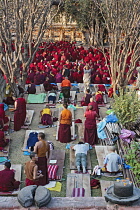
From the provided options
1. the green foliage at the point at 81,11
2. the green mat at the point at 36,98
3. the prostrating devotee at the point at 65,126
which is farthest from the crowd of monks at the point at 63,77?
the green foliage at the point at 81,11

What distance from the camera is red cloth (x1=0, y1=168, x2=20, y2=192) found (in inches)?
396

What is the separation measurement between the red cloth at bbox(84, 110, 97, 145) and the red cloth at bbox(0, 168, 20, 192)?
3.84m

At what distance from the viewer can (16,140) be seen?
45.6ft

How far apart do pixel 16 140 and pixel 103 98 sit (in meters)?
5.82

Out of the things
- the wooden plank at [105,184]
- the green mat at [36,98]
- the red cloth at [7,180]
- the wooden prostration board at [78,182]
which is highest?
the red cloth at [7,180]

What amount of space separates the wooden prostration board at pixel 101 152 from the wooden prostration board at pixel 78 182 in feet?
3.23

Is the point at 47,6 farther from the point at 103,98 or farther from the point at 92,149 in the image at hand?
the point at 92,149

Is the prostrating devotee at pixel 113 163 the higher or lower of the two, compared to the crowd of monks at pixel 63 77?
higher

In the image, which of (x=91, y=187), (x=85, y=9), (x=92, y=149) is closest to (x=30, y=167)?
(x=91, y=187)

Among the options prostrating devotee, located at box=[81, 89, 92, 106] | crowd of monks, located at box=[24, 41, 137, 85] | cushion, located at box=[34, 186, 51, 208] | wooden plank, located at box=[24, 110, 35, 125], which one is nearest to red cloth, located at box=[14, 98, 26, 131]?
wooden plank, located at box=[24, 110, 35, 125]

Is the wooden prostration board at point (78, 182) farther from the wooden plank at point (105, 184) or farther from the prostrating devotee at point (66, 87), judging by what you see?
the prostrating devotee at point (66, 87)

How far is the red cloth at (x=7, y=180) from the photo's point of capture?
396 inches

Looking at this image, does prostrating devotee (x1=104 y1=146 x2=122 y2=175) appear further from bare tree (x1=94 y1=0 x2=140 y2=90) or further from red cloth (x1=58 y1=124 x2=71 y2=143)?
bare tree (x1=94 y1=0 x2=140 y2=90)

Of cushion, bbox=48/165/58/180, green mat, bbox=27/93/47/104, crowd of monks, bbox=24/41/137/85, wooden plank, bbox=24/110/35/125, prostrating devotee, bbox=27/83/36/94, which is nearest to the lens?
cushion, bbox=48/165/58/180
